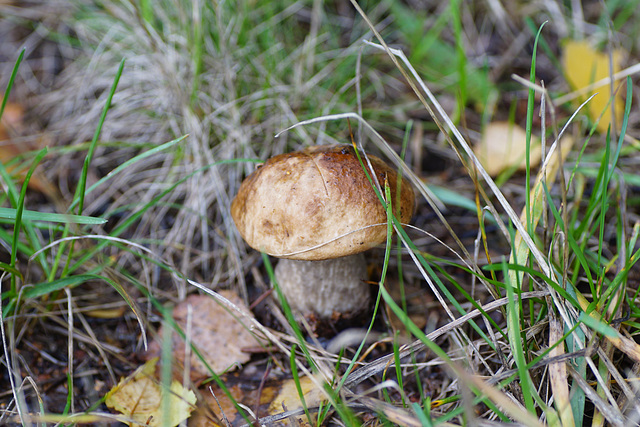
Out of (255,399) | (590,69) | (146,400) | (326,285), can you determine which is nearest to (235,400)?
(255,399)

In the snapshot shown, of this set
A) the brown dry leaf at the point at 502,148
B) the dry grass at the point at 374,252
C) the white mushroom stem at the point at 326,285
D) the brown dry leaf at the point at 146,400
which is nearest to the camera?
the dry grass at the point at 374,252

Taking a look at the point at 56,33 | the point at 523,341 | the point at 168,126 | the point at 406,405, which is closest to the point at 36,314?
the point at 168,126

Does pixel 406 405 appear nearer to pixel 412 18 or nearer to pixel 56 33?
pixel 412 18

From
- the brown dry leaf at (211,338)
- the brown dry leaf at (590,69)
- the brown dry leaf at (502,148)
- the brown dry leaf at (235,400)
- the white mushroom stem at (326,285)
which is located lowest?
the brown dry leaf at (235,400)

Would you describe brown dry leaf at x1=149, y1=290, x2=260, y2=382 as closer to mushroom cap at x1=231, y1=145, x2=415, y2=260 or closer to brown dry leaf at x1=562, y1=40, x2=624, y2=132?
mushroom cap at x1=231, y1=145, x2=415, y2=260

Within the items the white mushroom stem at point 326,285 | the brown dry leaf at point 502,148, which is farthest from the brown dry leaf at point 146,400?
the brown dry leaf at point 502,148

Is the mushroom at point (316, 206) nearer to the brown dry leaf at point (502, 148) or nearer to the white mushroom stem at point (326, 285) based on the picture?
the white mushroom stem at point (326, 285)

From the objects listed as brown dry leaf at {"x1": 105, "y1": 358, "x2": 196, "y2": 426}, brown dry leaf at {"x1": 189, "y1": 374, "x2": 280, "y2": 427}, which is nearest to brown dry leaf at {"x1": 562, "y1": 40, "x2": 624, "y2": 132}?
brown dry leaf at {"x1": 189, "y1": 374, "x2": 280, "y2": 427}
